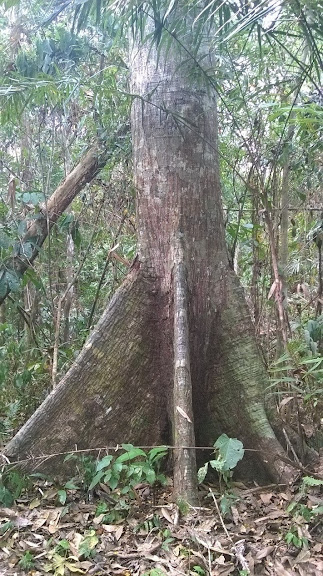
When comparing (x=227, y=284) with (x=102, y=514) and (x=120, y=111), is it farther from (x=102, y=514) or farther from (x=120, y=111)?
(x=120, y=111)

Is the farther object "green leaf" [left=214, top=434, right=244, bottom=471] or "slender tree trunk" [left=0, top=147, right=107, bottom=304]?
"slender tree trunk" [left=0, top=147, right=107, bottom=304]

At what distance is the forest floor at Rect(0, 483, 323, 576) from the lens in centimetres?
220

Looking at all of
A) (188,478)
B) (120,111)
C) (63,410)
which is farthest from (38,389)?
(120,111)

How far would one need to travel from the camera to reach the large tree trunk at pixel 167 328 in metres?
3.08

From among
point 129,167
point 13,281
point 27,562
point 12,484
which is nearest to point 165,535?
point 27,562

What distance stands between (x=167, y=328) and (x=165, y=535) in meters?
1.21

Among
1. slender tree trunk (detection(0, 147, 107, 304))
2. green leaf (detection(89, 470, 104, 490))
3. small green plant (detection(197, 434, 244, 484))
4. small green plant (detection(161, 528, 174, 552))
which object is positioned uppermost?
slender tree trunk (detection(0, 147, 107, 304))

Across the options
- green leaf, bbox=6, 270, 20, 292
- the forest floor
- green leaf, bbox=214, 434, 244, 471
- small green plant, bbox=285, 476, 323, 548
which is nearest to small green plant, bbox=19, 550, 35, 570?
the forest floor

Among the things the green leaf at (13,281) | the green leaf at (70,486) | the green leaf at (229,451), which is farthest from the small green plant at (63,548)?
the green leaf at (13,281)

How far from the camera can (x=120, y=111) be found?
14.2 feet

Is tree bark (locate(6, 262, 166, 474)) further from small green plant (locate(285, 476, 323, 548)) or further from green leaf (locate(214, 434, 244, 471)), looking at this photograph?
small green plant (locate(285, 476, 323, 548))

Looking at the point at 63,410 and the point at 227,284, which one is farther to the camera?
the point at 227,284

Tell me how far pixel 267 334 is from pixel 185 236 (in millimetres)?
1414

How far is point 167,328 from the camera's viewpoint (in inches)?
127
